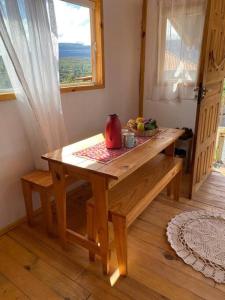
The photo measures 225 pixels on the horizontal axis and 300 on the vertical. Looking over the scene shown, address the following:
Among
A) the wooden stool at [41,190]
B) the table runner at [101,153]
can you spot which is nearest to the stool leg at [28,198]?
the wooden stool at [41,190]

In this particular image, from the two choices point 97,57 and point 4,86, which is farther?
point 97,57

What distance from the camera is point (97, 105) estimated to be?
257 cm

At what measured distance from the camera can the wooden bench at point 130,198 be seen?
4.63ft

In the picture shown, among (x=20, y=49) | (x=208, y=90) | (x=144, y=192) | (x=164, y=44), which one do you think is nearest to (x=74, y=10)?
(x=20, y=49)

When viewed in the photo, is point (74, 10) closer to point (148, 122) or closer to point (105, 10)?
point (105, 10)

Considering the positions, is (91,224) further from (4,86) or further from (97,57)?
(97,57)

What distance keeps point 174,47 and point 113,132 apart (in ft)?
5.62

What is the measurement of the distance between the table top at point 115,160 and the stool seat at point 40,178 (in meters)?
A: 0.31

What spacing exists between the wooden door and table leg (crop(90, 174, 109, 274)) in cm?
121

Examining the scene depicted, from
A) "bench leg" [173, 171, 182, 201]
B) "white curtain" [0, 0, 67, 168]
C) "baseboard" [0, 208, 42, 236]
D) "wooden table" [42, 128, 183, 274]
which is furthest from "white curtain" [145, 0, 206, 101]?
"baseboard" [0, 208, 42, 236]

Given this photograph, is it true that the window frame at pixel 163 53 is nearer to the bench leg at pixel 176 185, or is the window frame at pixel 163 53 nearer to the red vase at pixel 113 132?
the bench leg at pixel 176 185

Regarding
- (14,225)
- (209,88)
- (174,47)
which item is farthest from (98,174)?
(174,47)

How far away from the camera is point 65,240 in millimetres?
1701

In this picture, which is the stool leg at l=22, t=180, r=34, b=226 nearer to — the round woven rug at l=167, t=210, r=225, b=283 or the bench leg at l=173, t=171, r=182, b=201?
the round woven rug at l=167, t=210, r=225, b=283
